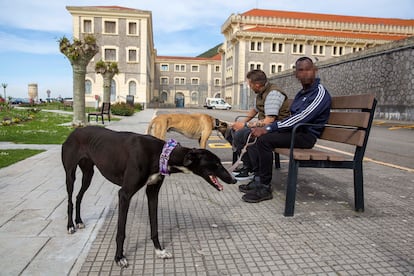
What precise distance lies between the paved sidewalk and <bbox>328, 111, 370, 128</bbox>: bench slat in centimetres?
99

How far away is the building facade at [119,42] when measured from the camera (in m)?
56.0

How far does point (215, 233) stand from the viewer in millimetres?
3293

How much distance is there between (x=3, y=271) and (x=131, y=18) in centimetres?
5887

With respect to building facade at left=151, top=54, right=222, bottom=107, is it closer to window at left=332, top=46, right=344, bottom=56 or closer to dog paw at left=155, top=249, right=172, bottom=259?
window at left=332, top=46, right=344, bottom=56

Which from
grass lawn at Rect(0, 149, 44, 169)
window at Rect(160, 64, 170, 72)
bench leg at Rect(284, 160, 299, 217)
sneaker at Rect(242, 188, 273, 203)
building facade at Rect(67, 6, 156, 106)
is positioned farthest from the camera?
window at Rect(160, 64, 170, 72)

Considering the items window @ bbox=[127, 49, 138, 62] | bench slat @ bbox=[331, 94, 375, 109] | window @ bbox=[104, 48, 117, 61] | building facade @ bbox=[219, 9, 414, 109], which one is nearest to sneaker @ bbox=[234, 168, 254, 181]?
bench slat @ bbox=[331, 94, 375, 109]

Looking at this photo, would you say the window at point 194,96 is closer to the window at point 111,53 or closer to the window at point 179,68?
the window at point 179,68

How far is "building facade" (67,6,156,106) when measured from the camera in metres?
56.0

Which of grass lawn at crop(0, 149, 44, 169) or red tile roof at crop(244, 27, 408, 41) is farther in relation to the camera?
red tile roof at crop(244, 27, 408, 41)

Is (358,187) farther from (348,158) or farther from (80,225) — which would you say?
(80,225)

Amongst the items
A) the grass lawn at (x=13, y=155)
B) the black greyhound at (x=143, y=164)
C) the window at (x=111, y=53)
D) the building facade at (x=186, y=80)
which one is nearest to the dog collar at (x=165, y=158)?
the black greyhound at (x=143, y=164)

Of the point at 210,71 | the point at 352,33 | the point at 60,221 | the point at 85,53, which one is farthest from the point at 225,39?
the point at 60,221

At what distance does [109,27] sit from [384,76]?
45.5 metres

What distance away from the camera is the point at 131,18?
186ft
